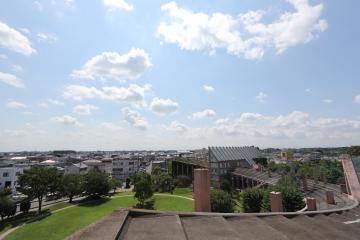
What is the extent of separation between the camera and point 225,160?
71688 millimetres

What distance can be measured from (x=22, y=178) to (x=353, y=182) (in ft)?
184

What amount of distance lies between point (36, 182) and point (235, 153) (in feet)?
198

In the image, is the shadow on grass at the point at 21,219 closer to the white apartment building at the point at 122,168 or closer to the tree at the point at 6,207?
the tree at the point at 6,207

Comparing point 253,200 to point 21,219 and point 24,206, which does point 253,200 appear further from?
point 24,206

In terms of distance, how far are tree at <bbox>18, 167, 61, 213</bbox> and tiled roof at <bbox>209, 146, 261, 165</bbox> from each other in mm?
46032

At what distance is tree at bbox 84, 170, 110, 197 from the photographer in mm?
53656

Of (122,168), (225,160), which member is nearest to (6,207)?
(225,160)

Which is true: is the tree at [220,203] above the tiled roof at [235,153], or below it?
below

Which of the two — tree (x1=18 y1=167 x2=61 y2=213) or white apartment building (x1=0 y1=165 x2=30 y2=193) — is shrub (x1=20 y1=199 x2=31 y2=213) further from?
white apartment building (x1=0 y1=165 x2=30 y2=193)

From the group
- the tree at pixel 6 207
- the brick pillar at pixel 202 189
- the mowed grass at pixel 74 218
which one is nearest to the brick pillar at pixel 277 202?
the brick pillar at pixel 202 189

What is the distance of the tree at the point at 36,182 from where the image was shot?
4450 centimetres

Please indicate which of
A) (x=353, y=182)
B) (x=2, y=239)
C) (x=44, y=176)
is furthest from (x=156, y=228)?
(x=44, y=176)

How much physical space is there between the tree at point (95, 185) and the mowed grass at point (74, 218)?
288cm

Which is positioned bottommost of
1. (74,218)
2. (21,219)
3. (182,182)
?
(21,219)
